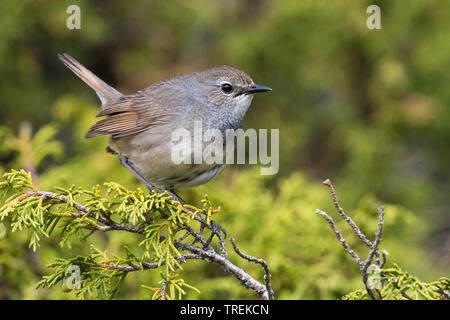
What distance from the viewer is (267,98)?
6363 mm

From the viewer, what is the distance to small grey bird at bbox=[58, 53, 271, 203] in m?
3.78

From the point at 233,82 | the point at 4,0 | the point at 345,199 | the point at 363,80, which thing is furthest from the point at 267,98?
the point at 4,0

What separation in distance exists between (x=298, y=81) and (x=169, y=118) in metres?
2.67

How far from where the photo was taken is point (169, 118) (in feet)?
13.0

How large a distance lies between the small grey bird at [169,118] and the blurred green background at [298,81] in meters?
0.80

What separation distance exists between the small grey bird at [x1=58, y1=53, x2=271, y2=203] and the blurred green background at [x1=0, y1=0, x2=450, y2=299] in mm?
800

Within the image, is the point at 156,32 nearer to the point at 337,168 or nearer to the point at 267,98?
the point at 267,98

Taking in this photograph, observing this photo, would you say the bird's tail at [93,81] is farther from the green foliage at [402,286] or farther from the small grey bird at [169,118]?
the green foliage at [402,286]

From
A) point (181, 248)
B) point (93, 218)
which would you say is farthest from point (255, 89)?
point (93, 218)

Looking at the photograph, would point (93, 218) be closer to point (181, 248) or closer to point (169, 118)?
point (181, 248)

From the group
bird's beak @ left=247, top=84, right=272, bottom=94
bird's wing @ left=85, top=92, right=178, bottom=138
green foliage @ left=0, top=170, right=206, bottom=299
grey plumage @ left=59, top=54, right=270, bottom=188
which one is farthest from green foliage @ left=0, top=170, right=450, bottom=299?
bird's beak @ left=247, top=84, right=272, bottom=94

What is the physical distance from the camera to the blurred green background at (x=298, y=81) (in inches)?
218

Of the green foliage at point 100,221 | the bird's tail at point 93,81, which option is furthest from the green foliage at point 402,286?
the bird's tail at point 93,81
